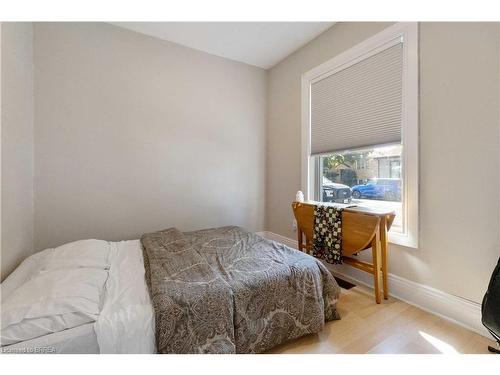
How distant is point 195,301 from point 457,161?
1962 mm

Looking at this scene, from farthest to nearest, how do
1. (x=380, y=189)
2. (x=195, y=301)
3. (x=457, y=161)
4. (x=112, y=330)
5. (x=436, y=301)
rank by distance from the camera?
(x=380, y=189)
(x=436, y=301)
(x=457, y=161)
(x=195, y=301)
(x=112, y=330)

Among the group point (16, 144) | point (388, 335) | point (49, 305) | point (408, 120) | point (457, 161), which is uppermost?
point (408, 120)

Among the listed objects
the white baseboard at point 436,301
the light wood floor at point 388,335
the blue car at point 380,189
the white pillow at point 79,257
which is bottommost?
the light wood floor at point 388,335

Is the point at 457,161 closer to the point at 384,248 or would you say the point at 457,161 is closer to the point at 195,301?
the point at 384,248

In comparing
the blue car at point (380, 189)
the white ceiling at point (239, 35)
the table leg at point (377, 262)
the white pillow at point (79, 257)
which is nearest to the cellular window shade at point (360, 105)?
the blue car at point (380, 189)

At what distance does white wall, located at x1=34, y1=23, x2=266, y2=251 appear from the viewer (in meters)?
2.10

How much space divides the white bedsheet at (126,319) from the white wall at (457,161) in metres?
1.99

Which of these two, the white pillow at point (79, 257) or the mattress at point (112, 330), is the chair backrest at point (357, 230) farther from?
the white pillow at point (79, 257)

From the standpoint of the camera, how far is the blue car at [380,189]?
1.99 metres

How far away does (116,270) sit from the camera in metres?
1.45

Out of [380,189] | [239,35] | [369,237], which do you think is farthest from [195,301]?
[239,35]

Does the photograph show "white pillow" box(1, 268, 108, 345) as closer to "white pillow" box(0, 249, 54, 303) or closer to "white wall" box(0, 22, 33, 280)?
"white pillow" box(0, 249, 54, 303)

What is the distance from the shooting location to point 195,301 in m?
1.11
